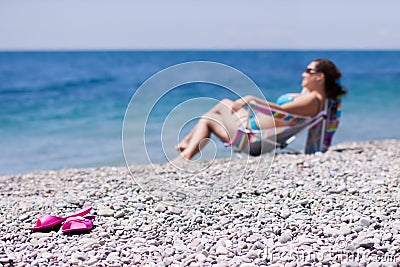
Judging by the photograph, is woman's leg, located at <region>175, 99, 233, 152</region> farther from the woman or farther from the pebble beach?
the pebble beach

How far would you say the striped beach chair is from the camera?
6.08 metres

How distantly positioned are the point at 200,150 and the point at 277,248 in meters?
2.62

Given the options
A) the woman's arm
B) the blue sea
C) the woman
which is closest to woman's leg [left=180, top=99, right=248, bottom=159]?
the woman

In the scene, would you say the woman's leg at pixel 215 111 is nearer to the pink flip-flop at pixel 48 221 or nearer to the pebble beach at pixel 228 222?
the pebble beach at pixel 228 222

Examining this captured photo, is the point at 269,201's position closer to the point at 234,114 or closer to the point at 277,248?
the point at 277,248

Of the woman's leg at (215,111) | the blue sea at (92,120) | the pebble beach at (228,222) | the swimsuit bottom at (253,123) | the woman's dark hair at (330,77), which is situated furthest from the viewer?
the blue sea at (92,120)

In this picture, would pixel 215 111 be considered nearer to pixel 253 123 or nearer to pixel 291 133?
pixel 253 123

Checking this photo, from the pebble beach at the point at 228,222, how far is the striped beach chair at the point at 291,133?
92 centimetres

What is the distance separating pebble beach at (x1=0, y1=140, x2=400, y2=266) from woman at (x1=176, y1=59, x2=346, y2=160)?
91 centimetres

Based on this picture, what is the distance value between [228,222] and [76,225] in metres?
0.99

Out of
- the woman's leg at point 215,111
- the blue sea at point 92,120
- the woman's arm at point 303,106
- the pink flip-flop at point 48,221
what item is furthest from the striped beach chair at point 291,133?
the pink flip-flop at point 48,221

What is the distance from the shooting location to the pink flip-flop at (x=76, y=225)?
337 cm

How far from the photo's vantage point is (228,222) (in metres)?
3.53

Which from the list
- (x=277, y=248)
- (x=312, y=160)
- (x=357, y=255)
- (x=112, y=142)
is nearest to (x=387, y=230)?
(x=357, y=255)
